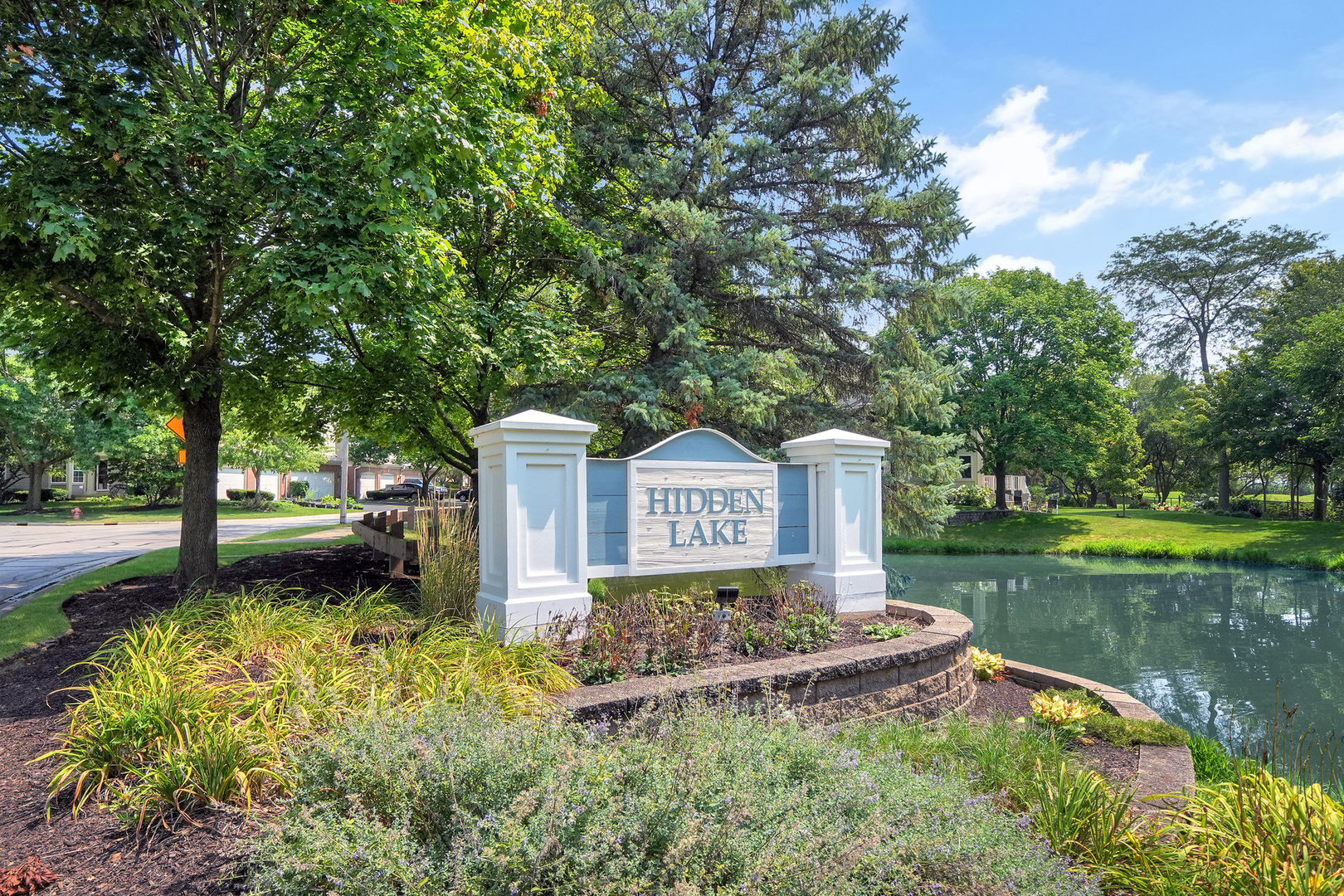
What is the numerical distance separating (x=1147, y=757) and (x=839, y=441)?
2928mm

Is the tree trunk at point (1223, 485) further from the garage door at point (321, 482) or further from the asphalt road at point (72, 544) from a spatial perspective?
the garage door at point (321, 482)

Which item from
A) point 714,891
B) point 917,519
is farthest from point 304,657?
point 917,519

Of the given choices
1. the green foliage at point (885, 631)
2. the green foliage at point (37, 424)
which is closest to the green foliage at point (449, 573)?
the green foliage at point (885, 631)

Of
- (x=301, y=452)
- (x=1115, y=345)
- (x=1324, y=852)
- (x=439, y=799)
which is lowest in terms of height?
(x=1324, y=852)

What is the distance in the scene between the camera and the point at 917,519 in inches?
376

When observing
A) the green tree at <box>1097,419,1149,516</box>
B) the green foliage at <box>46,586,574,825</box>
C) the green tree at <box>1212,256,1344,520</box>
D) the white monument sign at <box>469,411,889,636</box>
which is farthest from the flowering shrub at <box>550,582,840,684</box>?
the green tree at <box>1097,419,1149,516</box>

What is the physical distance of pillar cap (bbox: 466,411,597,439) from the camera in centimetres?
455

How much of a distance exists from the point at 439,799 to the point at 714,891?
92 cm

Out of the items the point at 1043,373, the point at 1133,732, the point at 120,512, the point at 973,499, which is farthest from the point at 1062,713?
the point at 120,512

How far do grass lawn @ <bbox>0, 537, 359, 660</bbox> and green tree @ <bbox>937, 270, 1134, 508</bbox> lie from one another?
22.8 metres

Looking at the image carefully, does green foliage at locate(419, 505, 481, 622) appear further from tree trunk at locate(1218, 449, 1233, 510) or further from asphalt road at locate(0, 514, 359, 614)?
tree trunk at locate(1218, 449, 1233, 510)

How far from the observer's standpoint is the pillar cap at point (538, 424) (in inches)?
179

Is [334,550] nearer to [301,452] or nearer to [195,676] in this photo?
[195,676]

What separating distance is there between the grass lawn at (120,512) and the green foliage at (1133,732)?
26.8m
